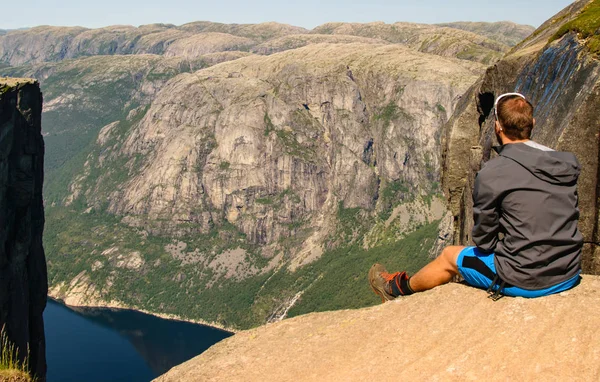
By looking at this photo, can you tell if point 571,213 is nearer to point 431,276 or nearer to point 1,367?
point 431,276

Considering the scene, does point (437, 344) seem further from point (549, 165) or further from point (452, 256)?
point (549, 165)

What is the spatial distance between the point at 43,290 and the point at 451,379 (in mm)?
106554

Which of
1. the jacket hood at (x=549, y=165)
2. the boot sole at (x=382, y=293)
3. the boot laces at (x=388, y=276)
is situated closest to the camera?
the jacket hood at (x=549, y=165)

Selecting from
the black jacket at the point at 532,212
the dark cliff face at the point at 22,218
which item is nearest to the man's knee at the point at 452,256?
the black jacket at the point at 532,212

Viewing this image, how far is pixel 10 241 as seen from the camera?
91.1m

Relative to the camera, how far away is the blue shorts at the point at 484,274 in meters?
13.3

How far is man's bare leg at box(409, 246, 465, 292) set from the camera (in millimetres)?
14766

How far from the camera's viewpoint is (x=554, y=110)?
21.1 m

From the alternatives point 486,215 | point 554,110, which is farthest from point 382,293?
point 554,110

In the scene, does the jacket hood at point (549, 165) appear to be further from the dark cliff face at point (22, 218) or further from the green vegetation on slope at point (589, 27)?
the dark cliff face at point (22, 218)

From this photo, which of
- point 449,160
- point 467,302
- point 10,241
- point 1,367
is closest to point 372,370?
point 467,302

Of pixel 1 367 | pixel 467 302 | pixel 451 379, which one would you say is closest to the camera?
pixel 451 379

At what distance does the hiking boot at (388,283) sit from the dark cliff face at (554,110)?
20.7 ft

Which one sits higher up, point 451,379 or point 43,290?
point 451,379
